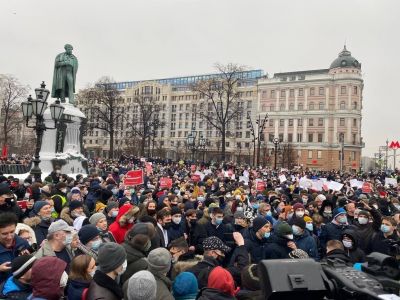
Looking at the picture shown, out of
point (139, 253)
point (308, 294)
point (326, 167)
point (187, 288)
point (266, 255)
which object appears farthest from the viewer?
point (326, 167)

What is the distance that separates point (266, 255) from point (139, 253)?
2.05 metres

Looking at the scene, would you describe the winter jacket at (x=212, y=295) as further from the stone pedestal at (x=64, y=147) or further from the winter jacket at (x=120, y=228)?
the stone pedestal at (x=64, y=147)

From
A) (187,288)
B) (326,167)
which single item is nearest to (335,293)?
(187,288)

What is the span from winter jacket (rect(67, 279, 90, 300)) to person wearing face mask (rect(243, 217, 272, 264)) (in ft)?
10.0

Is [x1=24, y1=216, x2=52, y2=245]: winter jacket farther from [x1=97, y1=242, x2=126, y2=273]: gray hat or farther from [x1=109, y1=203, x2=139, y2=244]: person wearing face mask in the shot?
[x1=97, y1=242, x2=126, y2=273]: gray hat

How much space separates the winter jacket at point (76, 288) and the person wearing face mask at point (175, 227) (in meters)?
3.49

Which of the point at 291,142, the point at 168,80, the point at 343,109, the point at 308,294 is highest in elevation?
the point at 168,80

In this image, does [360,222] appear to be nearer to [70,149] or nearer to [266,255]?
[266,255]

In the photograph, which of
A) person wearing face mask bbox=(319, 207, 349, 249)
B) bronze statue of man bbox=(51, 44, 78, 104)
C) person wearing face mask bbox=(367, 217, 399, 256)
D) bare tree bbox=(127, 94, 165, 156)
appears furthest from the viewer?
bare tree bbox=(127, 94, 165, 156)

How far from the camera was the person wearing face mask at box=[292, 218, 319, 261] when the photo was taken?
6.70 meters

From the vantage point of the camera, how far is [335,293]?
7.87 ft

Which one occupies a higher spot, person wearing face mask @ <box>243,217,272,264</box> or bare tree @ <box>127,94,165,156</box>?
bare tree @ <box>127,94,165,156</box>

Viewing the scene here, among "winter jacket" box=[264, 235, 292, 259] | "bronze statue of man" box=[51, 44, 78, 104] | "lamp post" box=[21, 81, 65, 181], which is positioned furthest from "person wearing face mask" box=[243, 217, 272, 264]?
"bronze statue of man" box=[51, 44, 78, 104]

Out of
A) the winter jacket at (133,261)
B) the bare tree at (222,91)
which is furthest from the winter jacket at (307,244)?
the bare tree at (222,91)
